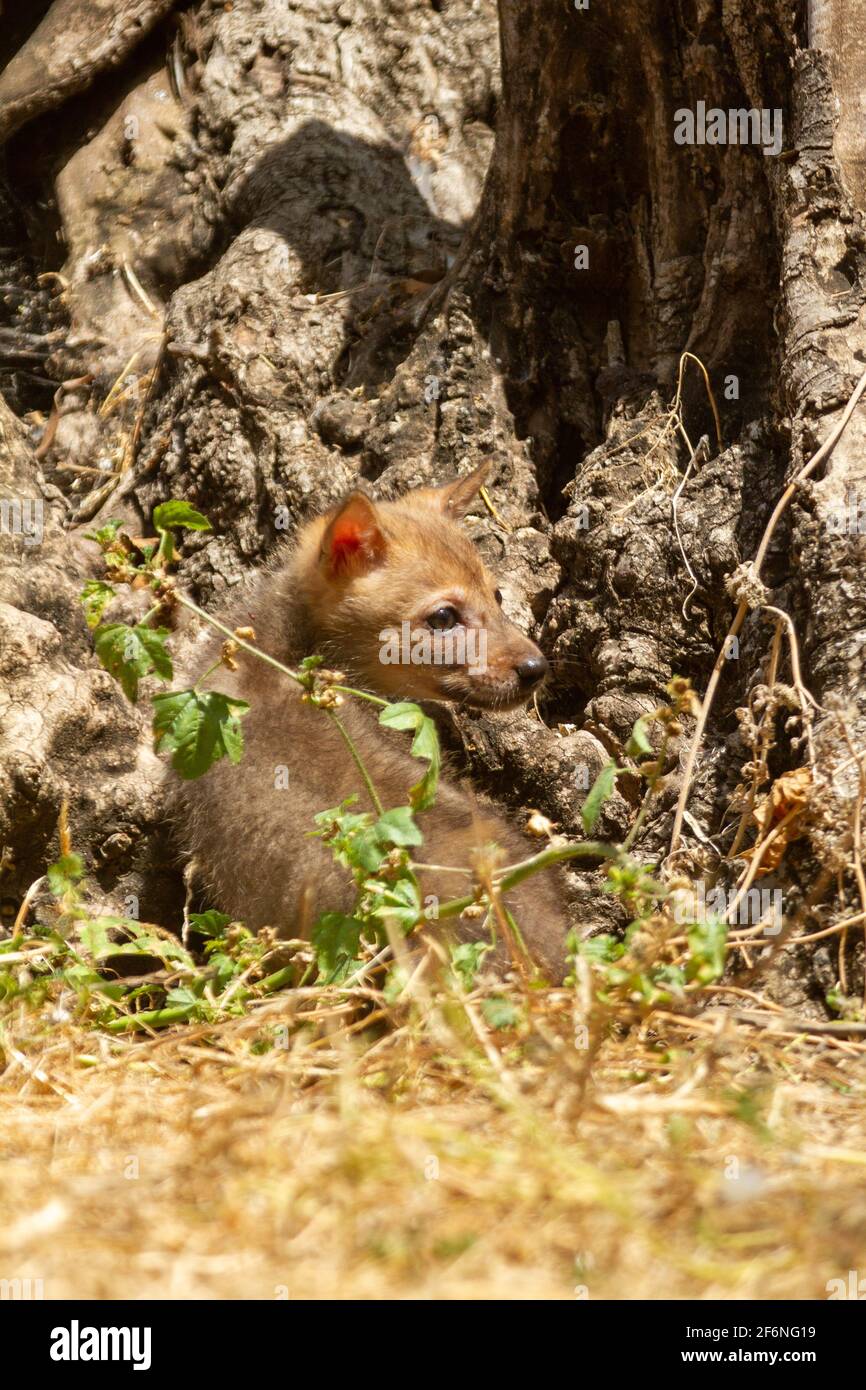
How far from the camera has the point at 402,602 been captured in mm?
4965

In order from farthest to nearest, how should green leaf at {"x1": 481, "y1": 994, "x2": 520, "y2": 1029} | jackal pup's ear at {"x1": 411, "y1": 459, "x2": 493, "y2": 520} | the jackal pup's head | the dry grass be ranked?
jackal pup's ear at {"x1": 411, "y1": 459, "x2": 493, "y2": 520} < the jackal pup's head < green leaf at {"x1": 481, "y1": 994, "x2": 520, "y2": 1029} < the dry grass

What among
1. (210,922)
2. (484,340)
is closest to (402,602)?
(484,340)

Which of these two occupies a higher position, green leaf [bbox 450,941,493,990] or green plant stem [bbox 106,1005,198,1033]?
green leaf [bbox 450,941,493,990]

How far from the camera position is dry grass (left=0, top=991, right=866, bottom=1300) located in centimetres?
189

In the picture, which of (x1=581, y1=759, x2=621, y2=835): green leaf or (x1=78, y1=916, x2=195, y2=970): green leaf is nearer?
(x1=581, y1=759, x2=621, y2=835): green leaf

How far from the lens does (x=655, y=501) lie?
14.9 feet

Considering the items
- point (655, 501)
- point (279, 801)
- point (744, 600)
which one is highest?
point (655, 501)

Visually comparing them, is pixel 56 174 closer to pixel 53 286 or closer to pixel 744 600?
pixel 53 286

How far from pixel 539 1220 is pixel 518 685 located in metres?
2.78

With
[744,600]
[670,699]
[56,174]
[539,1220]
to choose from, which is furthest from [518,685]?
[56,174]

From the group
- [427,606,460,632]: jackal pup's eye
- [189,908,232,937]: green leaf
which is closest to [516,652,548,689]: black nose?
[427,606,460,632]: jackal pup's eye

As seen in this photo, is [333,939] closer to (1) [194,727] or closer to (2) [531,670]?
(1) [194,727]

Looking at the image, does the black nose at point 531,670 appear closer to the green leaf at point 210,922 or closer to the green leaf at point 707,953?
the green leaf at point 210,922

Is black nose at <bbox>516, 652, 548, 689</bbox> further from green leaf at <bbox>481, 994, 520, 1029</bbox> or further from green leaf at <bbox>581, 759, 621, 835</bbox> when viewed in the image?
green leaf at <bbox>481, 994, 520, 1029</bbox>
